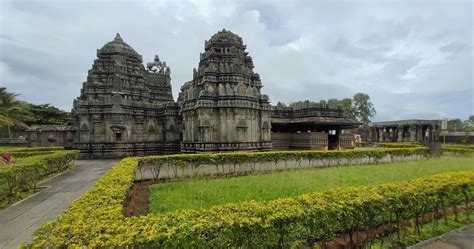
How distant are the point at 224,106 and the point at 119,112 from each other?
1033 cm

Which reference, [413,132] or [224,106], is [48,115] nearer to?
[224,106]

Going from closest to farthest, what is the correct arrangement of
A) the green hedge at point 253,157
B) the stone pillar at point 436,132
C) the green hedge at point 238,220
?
the green hedge at point 238,220 < the green hedge at point 253,157 < the stone pillar at point 436,132

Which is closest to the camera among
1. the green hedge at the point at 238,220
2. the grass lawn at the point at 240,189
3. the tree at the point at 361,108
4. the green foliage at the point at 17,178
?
the green hedge at the point at 238,220

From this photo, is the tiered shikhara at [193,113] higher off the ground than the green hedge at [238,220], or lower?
higher

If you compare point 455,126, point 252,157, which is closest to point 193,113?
point 252,157

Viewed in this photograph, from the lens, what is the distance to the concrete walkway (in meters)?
5.36

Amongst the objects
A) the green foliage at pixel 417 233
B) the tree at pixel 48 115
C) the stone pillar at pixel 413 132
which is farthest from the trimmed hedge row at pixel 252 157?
the tree at pixel 48 115

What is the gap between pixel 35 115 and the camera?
40.8m

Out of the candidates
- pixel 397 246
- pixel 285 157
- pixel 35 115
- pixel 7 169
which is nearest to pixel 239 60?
pixel 285 157

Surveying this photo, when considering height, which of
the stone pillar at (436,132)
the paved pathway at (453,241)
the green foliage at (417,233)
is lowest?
the paved pathway at (453,241)

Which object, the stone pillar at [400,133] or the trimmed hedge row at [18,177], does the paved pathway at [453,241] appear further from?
the stone pillar at [400,133]

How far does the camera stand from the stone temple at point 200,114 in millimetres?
17750

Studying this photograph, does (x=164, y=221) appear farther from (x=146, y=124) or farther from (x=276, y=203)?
(x=146, y=124)

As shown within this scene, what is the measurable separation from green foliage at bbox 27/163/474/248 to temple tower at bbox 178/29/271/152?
12.4 m
